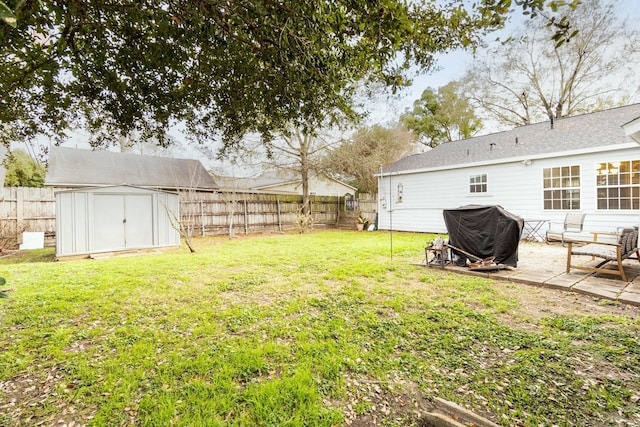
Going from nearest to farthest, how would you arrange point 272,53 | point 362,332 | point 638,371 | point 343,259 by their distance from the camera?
point 638,371 → point 272,53 → point 362,332 → point 343,259

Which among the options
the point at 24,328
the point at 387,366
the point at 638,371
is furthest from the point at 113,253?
the point at 638,371

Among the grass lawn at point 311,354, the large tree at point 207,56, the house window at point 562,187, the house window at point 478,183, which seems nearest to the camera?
the grass lawn at point 311,354

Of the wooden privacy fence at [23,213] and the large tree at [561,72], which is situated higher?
the large tree at [561,72]

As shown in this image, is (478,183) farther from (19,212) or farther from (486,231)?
(19,212)

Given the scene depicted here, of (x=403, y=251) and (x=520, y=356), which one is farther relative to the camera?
(x=403, y=251)

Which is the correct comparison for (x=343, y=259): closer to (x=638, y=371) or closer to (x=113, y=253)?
(x=638, y=371)

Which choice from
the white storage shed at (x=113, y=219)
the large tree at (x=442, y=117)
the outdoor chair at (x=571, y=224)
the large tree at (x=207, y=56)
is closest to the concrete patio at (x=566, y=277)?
the outdoor chair at (x=571, y=224)

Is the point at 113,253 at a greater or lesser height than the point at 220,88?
lesser

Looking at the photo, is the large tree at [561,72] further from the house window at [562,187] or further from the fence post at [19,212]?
the fence post at [19,212]

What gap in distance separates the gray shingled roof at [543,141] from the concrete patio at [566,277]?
4.05m

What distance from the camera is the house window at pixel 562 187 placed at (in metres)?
8.77

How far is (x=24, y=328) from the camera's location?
327 cm

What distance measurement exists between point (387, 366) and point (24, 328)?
3.92 metres

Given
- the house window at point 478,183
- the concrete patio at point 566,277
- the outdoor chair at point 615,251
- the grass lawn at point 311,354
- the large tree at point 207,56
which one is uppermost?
the large tree at point 207,56
